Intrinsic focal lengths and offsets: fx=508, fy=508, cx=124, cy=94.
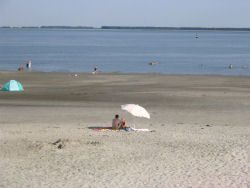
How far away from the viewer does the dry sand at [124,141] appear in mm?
14430

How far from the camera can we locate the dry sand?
14.4 metres

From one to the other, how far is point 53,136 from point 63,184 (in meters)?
6.14

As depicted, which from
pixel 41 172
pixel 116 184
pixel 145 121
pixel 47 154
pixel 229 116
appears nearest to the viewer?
pixel 116 184

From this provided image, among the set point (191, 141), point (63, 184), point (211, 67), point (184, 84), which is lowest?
point (63, 184)

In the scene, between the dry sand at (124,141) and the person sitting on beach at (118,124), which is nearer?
the dry sand at (124,141)

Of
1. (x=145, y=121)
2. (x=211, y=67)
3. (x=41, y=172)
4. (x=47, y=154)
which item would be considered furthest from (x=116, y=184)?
(x=211, y=67)

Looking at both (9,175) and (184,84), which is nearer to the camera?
(9,175)

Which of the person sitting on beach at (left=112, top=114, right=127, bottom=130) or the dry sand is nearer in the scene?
the dry sand

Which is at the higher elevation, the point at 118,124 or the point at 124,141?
the point at 118,124

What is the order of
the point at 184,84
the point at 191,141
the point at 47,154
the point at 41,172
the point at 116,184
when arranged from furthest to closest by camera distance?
the point at 184,84
the point at 191,141
the point at 47,154
the point at 41,172
the point at 116,184

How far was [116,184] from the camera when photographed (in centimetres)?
1372

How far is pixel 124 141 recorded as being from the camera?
1897 cm

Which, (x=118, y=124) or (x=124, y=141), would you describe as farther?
(x=118, y=124)

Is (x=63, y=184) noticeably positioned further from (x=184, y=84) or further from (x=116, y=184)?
(x=184, y=84)
